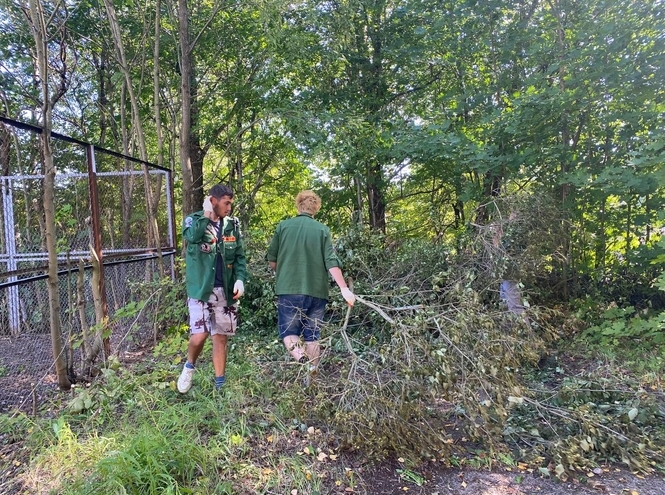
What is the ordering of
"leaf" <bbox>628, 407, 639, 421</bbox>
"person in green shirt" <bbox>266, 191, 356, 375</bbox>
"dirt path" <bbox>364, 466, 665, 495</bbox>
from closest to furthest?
"dirt path" <bbox>364, 466, 665, 495</bbox> → "leaf" <bbox>628, 407, 639, 421</bbox> → "person in green shirt" <bbox>266, 191, 356, 375</bbox>

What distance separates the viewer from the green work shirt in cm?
347

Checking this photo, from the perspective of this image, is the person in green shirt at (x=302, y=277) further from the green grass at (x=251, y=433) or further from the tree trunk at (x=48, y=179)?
the tree trunk at (x=48, y=179)

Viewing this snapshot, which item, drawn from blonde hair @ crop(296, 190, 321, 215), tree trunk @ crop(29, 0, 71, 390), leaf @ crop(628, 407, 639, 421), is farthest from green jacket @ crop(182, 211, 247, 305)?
leaf @ crop(628, 407, 639, 421)

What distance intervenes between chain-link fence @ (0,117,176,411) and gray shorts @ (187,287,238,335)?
0.79m

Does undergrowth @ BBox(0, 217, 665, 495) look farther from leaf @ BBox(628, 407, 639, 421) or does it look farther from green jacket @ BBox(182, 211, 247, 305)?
green jacket @ BBox(182, 211, 247, 305)

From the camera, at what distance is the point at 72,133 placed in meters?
9.12

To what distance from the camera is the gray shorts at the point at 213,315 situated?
3.23m

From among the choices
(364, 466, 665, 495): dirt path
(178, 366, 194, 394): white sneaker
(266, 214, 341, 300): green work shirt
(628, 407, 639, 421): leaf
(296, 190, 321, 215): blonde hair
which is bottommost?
(364, 466, 665, 495): dirt path

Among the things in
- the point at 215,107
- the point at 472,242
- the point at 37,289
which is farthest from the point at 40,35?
the point at 215,107

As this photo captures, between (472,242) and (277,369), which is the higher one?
(472,242)

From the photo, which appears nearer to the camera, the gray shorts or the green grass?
the green grass

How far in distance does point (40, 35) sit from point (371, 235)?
392 cm

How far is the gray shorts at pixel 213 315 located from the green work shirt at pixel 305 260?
1.41 ft

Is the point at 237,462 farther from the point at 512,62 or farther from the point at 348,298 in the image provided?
the point at 512,62
